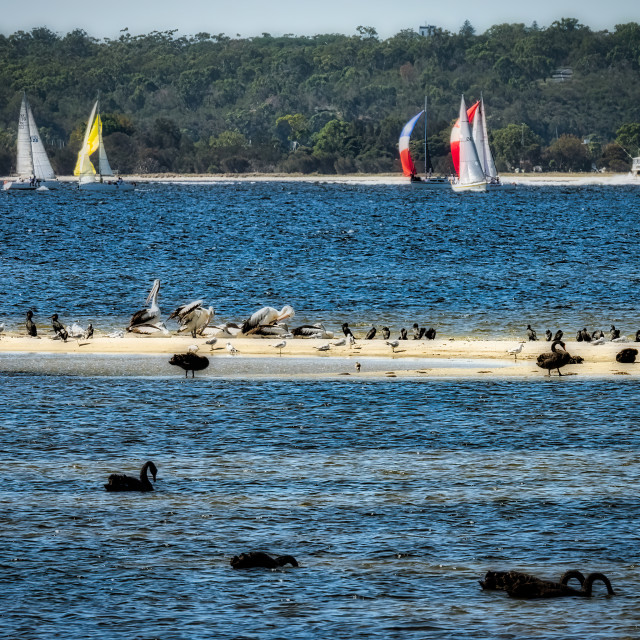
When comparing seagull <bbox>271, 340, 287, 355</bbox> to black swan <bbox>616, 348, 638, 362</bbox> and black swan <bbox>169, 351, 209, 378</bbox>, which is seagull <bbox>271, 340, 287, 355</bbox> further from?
black swan <bbox>616, 348, 638, 362</bbox>

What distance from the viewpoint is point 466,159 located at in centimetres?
16162

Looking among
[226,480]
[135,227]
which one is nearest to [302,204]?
[135,227]

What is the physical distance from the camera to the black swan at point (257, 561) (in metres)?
16.7

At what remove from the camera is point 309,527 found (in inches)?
725

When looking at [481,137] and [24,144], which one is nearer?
[481,137]

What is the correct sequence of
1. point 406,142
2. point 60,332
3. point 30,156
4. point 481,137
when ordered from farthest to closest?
point 30,156, point 406,142, point 481,137, point 60,332

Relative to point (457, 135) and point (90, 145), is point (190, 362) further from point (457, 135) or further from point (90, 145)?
point (90, 145)

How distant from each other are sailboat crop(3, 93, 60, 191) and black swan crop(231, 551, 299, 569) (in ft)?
561

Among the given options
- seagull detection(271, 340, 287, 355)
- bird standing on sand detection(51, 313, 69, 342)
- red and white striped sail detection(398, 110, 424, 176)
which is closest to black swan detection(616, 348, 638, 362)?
seagull detection(271, 340, 287, 355)

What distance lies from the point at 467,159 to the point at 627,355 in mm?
132308

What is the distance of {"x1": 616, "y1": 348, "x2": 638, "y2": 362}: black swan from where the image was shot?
3166cm

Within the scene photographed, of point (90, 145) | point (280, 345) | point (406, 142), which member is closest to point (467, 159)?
point (406, 142)

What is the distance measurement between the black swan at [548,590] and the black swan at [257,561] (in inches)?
115

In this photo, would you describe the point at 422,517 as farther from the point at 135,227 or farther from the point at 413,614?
the point at 135,227
